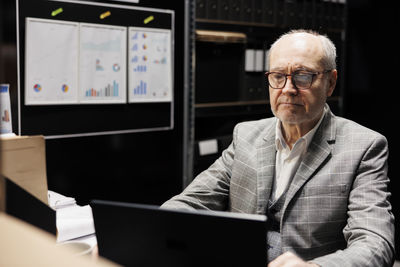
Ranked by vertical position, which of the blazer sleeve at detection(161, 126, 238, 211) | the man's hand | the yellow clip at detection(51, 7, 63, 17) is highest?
the yellow clip at detection(51, 7, 63, 17)

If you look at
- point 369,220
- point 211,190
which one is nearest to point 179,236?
point 369,220

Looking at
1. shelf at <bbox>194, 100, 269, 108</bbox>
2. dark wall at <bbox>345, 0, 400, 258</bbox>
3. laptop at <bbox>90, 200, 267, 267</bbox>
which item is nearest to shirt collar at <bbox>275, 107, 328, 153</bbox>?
laptop at <bbox>90, 200, 267, 267</bbox>

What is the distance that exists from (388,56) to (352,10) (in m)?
0.49

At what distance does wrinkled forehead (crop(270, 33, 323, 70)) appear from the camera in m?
1.51

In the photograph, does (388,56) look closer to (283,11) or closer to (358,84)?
(358,84)

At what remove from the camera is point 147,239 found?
0.88 metres

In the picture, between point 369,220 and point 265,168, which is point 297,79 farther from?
point 369,220

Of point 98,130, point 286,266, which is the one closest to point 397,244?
point 98,130

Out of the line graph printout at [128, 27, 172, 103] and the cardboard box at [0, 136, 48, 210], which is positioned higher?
the line graph printout at [128, 27, 172, 103]

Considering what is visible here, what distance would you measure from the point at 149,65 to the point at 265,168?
1.39 meters

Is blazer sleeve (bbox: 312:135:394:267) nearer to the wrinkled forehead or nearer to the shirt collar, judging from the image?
the shirt collar

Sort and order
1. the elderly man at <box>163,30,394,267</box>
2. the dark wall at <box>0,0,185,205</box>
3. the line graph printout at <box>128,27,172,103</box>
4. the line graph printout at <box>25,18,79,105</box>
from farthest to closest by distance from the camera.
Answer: the line graph printout at <box>128,27,172,103</box> < the dark wall at <box>0,0,185,205</box> < the line graph printout at <box>25,18,79,105</box> < the elderly man at <box>163,30,394,267</box>

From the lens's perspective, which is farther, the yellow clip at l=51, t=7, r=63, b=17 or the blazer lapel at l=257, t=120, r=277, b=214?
the yellow clip at l=51, t=7, r=63, b=17

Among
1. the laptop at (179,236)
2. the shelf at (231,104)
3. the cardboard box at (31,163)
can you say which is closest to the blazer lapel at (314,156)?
the laptop at (179,236)
